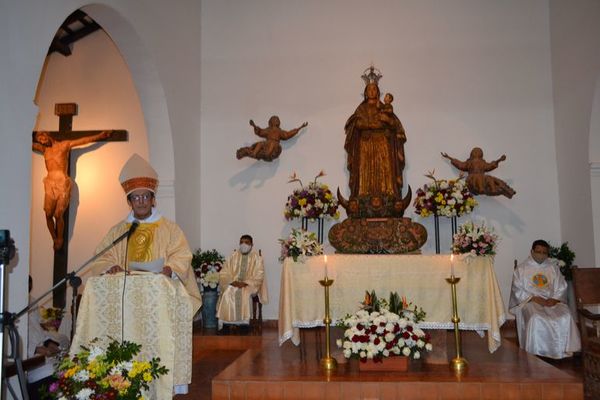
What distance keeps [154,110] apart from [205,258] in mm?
2260

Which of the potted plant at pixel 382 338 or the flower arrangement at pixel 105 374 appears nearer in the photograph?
the flower arrangement at pixel 105 374

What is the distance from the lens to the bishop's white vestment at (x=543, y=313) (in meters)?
7.24

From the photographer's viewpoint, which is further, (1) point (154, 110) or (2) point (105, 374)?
(1) point (154, 110)

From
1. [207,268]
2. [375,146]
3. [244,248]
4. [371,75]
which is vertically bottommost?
[207,268]

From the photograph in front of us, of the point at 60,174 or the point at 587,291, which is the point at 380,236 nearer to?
the point at 587,291

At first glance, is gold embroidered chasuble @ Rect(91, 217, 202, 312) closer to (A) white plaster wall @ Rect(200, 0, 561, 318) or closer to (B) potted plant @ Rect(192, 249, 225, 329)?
(B) potted plant @ Rect(192, 249, 225, 329)

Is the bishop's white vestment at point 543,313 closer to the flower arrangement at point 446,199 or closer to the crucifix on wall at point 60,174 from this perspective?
the flower arrangement at point 446,199

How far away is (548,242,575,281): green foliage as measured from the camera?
27.7 feet

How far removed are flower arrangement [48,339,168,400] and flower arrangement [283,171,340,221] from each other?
482 centimetres

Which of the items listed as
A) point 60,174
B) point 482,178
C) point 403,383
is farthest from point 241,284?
point 403,383

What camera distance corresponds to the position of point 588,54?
8.13 m

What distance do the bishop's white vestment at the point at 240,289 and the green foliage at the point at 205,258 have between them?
0.88ft

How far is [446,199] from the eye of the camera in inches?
336

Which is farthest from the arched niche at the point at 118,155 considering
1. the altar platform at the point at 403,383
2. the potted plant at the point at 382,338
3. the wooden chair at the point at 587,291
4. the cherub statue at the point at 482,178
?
the wooden chair at the point at 587,291
